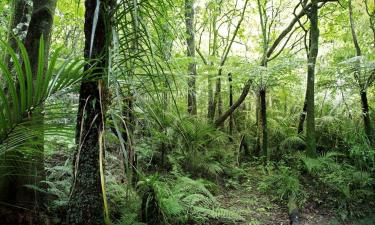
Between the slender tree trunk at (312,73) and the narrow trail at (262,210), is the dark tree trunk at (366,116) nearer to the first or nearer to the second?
the slender tree trunk at (312,73)

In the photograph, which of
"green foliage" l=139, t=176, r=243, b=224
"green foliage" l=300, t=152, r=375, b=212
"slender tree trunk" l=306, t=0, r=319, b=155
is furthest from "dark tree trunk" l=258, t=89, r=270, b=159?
"green foliage" l=139, t=176, r=243, b=224

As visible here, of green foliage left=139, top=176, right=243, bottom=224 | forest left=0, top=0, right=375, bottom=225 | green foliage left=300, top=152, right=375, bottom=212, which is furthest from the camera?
green foliage left=300, top=152, right=375, bottom=212

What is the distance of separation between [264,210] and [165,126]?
206cm

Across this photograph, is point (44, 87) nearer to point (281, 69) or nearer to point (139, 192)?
point (139, 192)

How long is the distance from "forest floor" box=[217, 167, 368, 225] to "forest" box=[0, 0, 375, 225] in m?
0.03

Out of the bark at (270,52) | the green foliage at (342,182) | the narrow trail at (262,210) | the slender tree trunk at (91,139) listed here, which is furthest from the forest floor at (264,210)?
the slender tree trunk at (91,139)

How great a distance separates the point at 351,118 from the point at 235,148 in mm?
2689

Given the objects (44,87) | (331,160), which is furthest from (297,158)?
(44,87)

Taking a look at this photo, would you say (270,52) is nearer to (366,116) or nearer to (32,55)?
(366,116)

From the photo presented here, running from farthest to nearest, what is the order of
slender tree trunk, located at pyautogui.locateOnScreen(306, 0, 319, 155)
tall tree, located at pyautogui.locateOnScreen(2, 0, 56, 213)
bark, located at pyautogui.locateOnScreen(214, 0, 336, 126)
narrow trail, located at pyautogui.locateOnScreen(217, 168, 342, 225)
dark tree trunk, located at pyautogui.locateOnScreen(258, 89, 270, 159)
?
1. bark, located at pyautogui.locateOnScreen(214, 0, 336, 126)
2. dark tree trunk, located at pyautogui.locateOnScreen(258, 89, 270, 159)
3. slender tree trunk, located at pyautogui.locateOnScreen(306, 0, 319, 155)
4. narrow trail, located at pyautogui.locateOnScreen(217, 168, 342, 225)
5. tall tree, located at pyautogui.locateOnScreen(2, 0, 56, 213)

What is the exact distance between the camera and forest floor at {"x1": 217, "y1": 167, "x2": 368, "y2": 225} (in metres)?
4.48

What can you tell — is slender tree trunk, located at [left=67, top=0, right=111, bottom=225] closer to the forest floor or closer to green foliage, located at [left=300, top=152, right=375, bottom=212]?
the forest floor

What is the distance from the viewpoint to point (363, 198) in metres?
5.08

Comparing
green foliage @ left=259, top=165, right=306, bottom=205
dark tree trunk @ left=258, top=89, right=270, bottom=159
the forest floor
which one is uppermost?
dark tree trunk @ left=258, top=89, right=270, bottom=159
